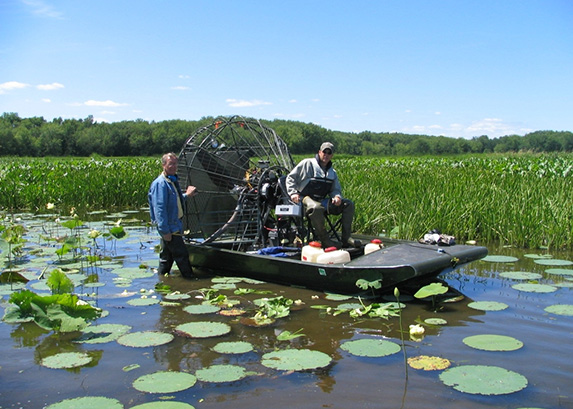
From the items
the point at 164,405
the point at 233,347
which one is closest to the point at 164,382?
the point at 164,405

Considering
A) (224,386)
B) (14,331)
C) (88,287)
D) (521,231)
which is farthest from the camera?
(521,231)

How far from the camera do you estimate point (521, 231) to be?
8.82m

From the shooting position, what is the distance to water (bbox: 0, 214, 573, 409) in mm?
3564

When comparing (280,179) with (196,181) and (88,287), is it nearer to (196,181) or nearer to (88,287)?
(196,181)

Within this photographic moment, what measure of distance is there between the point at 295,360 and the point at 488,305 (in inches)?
101

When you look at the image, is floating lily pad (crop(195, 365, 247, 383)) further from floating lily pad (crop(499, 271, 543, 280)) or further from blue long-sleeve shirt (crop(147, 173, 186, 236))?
floating lily pad (crop(499, 271, 543, 280))

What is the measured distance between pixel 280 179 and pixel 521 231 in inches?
174

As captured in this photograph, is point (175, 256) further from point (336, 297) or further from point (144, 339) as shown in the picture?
point (144, 339)

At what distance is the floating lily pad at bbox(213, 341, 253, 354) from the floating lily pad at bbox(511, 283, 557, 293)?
3.53m

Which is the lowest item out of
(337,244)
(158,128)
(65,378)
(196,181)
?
(65,378)

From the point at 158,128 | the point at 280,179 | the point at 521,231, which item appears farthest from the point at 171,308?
the point at 158,128

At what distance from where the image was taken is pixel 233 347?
4.42 m

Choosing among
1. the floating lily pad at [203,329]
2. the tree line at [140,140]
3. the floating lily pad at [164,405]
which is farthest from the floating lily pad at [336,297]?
the tree line at [140,140]

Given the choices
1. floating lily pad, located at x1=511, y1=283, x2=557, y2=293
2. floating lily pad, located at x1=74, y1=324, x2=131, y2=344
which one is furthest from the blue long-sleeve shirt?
floating lily pad, located at x1=511, y1=283, x2=557, y2=293
